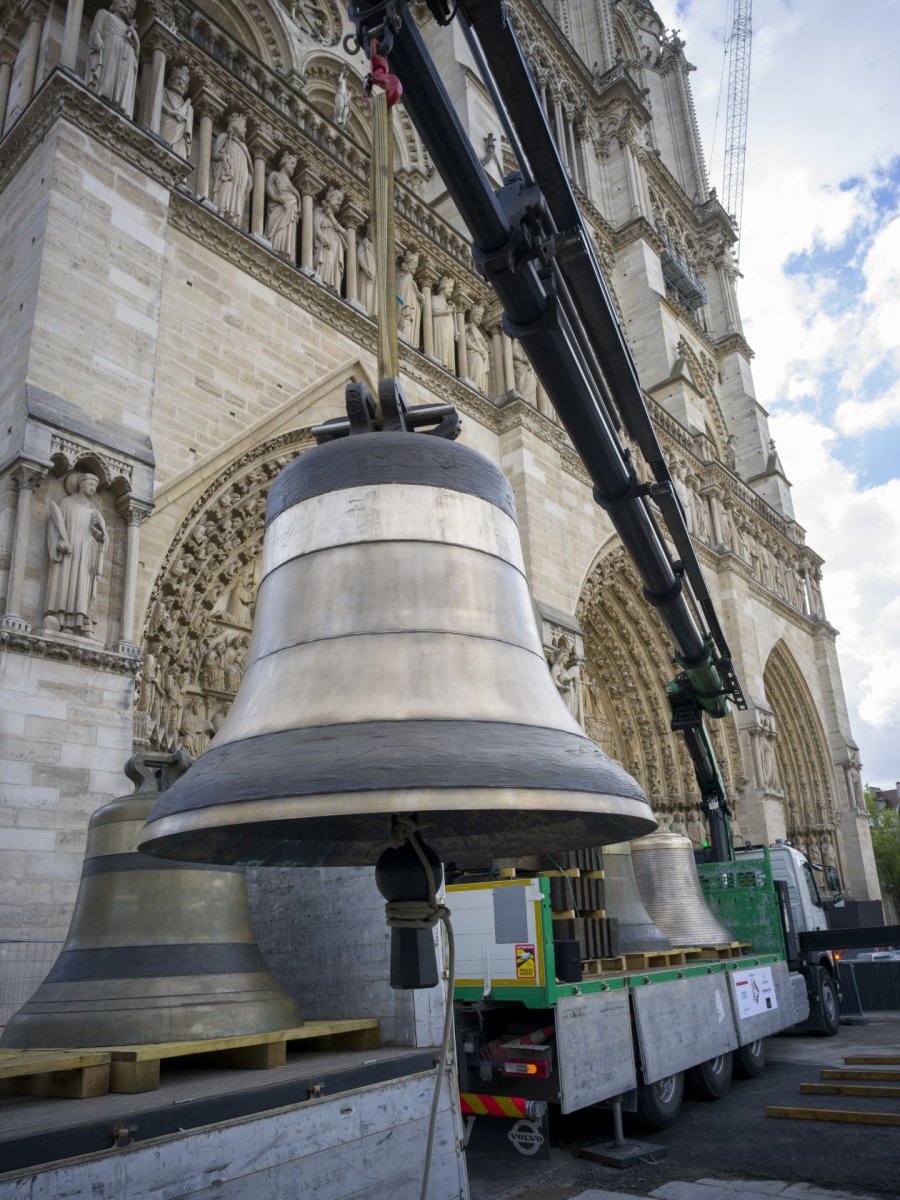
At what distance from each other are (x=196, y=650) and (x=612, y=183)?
2086 cm

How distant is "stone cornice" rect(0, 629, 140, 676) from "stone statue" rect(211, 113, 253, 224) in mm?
5749

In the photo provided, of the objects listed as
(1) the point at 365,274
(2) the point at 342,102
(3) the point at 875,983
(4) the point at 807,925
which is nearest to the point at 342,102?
(2) the point at 342,102

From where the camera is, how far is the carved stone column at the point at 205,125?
10.8 metres

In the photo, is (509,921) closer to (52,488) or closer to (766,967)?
(766,967)

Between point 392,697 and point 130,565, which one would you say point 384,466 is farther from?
point 130,565

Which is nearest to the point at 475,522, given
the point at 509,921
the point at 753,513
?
the point at 509,921

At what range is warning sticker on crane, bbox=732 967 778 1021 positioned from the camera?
768 cm

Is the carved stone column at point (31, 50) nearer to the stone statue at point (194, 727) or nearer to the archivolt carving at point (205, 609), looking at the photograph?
the archivolt carving at point (205, 609)


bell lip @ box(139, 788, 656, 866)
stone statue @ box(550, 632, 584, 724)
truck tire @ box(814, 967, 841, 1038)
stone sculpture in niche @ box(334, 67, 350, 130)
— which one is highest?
stone sculpture in niche @ box(334, 67, 350, 130)

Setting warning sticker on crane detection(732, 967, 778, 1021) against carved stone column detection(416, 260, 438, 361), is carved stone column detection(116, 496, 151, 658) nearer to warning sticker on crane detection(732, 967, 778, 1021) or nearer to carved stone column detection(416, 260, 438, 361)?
warning sticker on crane detection(732, 967, 778, 1021)

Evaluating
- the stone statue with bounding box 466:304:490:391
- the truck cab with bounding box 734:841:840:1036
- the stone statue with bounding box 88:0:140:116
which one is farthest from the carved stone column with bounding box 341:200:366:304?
the truck cab with bounding box 734:841:840:1036

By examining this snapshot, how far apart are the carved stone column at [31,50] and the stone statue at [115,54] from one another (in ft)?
2.14

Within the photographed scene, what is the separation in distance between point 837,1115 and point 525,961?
258 cm

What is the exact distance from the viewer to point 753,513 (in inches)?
1006
